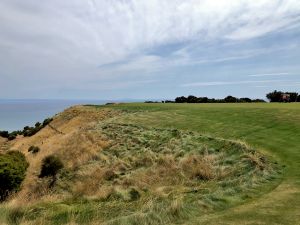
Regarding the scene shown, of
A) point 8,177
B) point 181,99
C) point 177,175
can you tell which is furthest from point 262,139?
point 181,99

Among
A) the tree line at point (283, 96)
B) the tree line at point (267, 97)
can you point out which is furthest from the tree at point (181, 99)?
the tree line at point (283, 96)

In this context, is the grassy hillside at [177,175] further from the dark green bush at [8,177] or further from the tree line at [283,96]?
the tree line at [283,96]

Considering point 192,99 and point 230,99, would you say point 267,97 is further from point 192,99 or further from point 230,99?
point 192,99

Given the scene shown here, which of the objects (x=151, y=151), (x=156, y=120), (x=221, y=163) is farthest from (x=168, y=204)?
(x=156, y=120)

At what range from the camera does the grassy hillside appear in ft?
33.9

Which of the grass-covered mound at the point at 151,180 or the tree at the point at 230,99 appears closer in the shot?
the grass-covered mound at the point at 151,180

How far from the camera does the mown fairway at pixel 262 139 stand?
9.68 meters

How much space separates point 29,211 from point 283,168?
10.2 m

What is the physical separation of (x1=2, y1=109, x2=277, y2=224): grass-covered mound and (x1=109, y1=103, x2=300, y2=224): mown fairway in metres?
0.75

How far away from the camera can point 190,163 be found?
62.3 feet

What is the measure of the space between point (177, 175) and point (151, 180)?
128 cm

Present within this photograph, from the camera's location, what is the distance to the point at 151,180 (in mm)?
17531

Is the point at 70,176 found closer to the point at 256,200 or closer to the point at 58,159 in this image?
the point at 58,159

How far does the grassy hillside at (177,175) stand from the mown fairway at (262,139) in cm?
3
